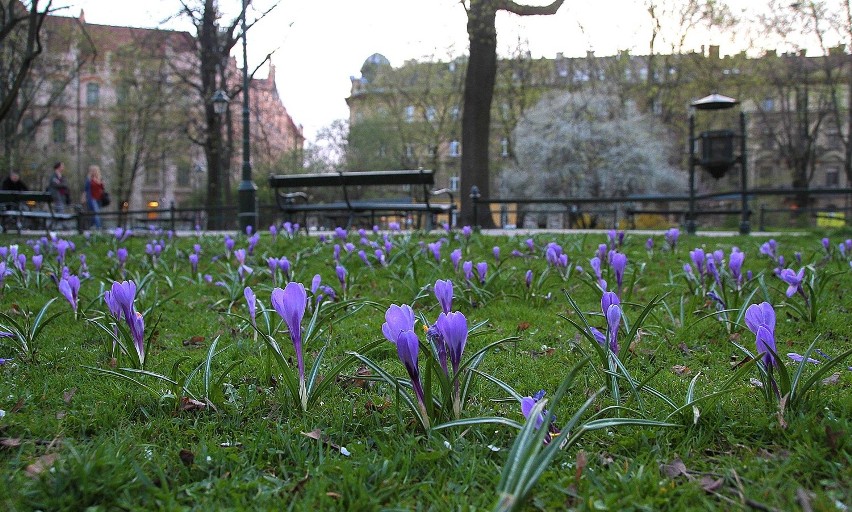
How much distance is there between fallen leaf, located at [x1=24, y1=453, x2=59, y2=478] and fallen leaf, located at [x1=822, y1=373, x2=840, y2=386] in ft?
7.58

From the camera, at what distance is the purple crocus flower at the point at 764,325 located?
66.9 inches

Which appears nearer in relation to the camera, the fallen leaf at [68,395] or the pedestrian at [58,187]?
the fallen leaf at [68,395]

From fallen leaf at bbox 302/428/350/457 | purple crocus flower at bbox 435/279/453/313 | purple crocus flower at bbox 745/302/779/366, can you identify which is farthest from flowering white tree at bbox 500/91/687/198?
fallen leaf at bbox 302/428/350/457

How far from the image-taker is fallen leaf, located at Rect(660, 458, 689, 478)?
1548 mm

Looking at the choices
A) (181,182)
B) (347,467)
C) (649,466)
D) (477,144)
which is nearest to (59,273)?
(347,467)

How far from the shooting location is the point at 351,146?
134ft

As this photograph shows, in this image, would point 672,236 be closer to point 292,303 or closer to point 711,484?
point 711,484

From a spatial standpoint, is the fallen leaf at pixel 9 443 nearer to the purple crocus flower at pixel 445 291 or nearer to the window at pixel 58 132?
the purple crocus flower at pixel 445 291

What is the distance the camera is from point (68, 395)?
2.14 meters

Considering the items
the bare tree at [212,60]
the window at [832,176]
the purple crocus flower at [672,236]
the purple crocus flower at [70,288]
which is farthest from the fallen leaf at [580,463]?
the window at [832,176]

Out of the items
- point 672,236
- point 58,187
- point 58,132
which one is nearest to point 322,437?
point 672,236

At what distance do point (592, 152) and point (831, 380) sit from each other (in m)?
30.0

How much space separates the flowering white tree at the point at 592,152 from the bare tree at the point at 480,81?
17.6m

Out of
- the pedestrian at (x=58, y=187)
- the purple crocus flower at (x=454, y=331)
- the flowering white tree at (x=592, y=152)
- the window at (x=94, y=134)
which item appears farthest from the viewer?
the window at (x=94, y=134)
